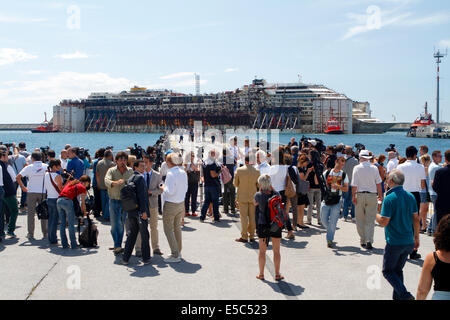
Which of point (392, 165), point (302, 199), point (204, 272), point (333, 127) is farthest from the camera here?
point (333, 127)

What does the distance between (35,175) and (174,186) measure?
130 inches

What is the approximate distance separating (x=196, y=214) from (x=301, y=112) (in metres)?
152

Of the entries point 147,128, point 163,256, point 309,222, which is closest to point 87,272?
point 163,256

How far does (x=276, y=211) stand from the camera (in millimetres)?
5812

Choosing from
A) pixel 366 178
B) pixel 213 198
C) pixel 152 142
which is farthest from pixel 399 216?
pixel 152 142

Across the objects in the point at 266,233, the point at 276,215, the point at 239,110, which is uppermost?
the point at 239,110

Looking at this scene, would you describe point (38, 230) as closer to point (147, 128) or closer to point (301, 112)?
point (301, 112)

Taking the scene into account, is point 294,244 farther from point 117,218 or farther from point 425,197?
point 117,218

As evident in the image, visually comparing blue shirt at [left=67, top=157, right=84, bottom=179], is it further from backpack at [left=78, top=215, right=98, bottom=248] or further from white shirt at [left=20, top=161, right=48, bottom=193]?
backpack at [left=78, top=215, right=98, bottom=248]

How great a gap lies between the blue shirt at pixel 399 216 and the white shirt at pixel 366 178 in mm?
2535

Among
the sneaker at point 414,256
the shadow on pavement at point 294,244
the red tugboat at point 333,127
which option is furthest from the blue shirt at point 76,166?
the red tugboat at point 333,127

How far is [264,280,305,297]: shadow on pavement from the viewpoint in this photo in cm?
539

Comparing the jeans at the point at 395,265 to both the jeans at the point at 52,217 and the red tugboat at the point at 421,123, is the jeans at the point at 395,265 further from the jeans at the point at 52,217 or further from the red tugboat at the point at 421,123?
the red tugboat at the point at 421,123

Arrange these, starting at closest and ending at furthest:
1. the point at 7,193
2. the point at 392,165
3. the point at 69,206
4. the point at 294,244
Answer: the point at 69,206 → the point at 294,244 → the point at 7,193 → the point at 392,165
